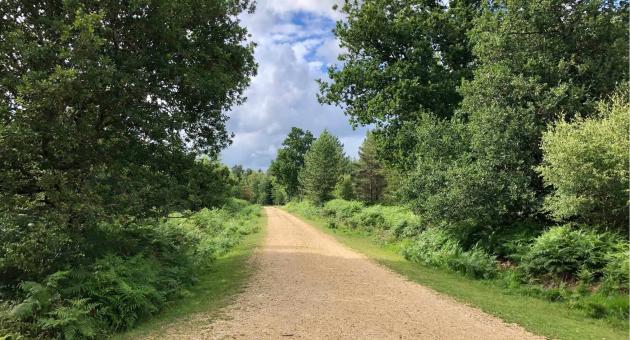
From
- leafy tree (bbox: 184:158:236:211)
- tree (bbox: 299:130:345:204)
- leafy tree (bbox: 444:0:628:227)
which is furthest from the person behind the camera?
tree (bbox: 299:130:345:204)

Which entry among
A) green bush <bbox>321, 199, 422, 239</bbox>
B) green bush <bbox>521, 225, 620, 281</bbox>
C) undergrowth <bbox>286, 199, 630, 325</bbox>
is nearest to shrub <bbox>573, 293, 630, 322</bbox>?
undergrowth <bbox>286, 199, 630, 325</bbox>

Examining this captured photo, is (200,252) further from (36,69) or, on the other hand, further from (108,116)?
(36,69)

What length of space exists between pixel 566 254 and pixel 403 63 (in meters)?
15.2

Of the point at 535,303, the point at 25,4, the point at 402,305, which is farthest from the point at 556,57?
the point at 25,4

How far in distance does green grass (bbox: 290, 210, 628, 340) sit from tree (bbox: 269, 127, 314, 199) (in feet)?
233

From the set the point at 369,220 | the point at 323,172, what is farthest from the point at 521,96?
the point at 323,172

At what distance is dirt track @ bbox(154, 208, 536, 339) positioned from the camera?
788cm

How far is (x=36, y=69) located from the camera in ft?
33.5

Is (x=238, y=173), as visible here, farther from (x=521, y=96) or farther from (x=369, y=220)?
(x=521, y=96)

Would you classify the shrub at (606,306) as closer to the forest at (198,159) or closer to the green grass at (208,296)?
the forest at (198,159)

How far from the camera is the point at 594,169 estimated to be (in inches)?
443

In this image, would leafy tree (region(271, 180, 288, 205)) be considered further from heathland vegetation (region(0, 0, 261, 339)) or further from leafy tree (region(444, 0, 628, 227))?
heathland vegetation (region(0, 0, 261, 339))

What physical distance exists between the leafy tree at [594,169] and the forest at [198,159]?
5 centimetres

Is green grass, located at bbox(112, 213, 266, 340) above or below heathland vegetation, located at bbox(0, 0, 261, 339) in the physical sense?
below
